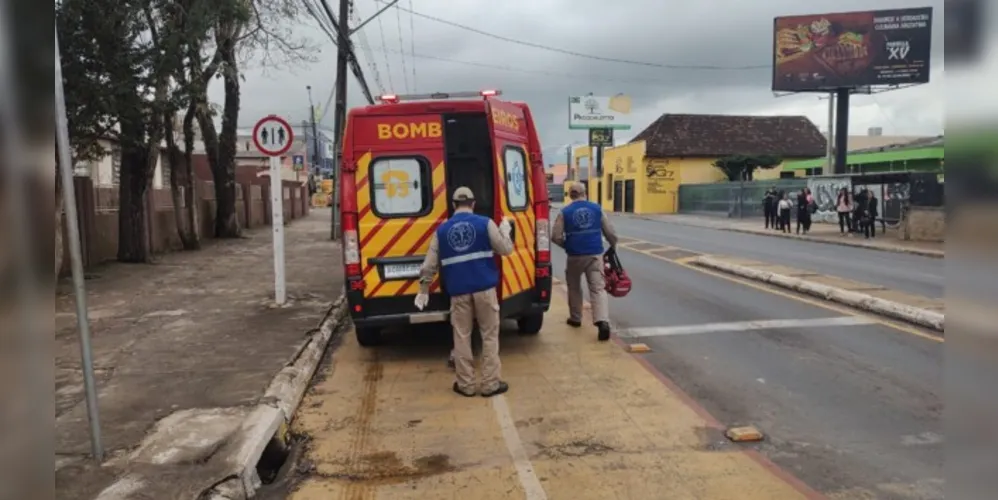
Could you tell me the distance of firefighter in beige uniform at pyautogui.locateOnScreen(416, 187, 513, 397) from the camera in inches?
261

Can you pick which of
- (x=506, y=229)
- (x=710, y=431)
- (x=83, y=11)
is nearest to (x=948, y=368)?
(x=710, y=431)

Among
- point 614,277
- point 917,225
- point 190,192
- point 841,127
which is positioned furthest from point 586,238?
point 841,127

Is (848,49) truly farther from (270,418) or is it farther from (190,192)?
(270,418)

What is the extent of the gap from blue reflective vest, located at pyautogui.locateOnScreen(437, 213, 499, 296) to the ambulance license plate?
44.2 inches

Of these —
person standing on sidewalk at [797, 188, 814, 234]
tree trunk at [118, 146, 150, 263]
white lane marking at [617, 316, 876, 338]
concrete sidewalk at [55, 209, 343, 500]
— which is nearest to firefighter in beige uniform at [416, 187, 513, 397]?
concrete sidewalk at [55, 209, 343, 500]

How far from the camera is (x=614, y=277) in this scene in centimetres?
916

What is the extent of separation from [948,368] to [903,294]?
10852 mm

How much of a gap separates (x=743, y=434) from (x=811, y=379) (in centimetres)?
184

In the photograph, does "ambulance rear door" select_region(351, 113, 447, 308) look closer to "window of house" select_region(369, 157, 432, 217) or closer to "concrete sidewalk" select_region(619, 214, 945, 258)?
"window of house" select_region(369, 157, 432, 217)

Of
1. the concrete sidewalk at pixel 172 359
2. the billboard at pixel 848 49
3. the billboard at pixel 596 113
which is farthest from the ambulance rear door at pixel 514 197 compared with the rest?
the billboard at pixel 596 113

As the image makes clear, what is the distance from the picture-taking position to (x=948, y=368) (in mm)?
1326

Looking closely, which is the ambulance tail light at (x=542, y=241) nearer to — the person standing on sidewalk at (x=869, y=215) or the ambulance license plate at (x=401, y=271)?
the ambulance license plate at (x=401, y=271)

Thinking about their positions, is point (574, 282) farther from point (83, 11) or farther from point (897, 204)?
point (897, 204)

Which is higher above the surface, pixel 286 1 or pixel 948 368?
pixel 286 1
